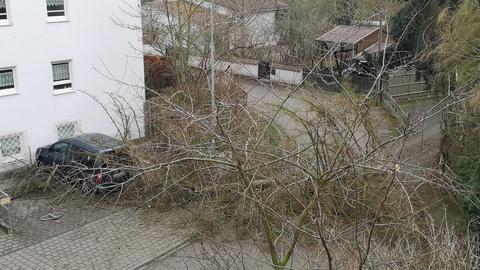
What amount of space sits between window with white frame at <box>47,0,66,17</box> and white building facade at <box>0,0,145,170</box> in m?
0.02

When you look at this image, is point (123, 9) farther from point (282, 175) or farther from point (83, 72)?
point (282, 175)

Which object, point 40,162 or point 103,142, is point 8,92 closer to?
point 40,162

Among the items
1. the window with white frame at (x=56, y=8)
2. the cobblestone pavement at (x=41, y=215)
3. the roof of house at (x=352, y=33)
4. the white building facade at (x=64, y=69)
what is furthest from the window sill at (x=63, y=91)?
the roof of house at (x=352, y=33)

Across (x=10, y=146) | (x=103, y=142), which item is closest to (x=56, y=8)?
(x=10, y=146)

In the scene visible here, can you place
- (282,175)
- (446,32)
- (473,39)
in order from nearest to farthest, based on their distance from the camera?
(282,175) → (473,39) → (446,32)

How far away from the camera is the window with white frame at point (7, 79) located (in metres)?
16.9

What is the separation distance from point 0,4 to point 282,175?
1130 centimetres

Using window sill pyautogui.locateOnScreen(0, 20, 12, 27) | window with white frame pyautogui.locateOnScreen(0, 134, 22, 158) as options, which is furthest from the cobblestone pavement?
window sill pyautogui.locateOnScreen(0, 20, 12, 27)

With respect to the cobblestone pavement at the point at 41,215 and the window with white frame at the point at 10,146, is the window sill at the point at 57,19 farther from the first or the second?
the cobblestone pavement at the point at 41,215

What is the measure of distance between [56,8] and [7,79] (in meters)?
2.71

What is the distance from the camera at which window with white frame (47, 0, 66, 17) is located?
1763 cm

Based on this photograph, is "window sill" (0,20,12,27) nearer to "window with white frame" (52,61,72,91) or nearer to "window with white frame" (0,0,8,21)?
"window with white frame" (0,0,8,21)

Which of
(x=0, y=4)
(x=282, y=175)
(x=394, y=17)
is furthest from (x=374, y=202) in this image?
(x=394, y=17)

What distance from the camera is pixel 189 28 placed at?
794 inches
